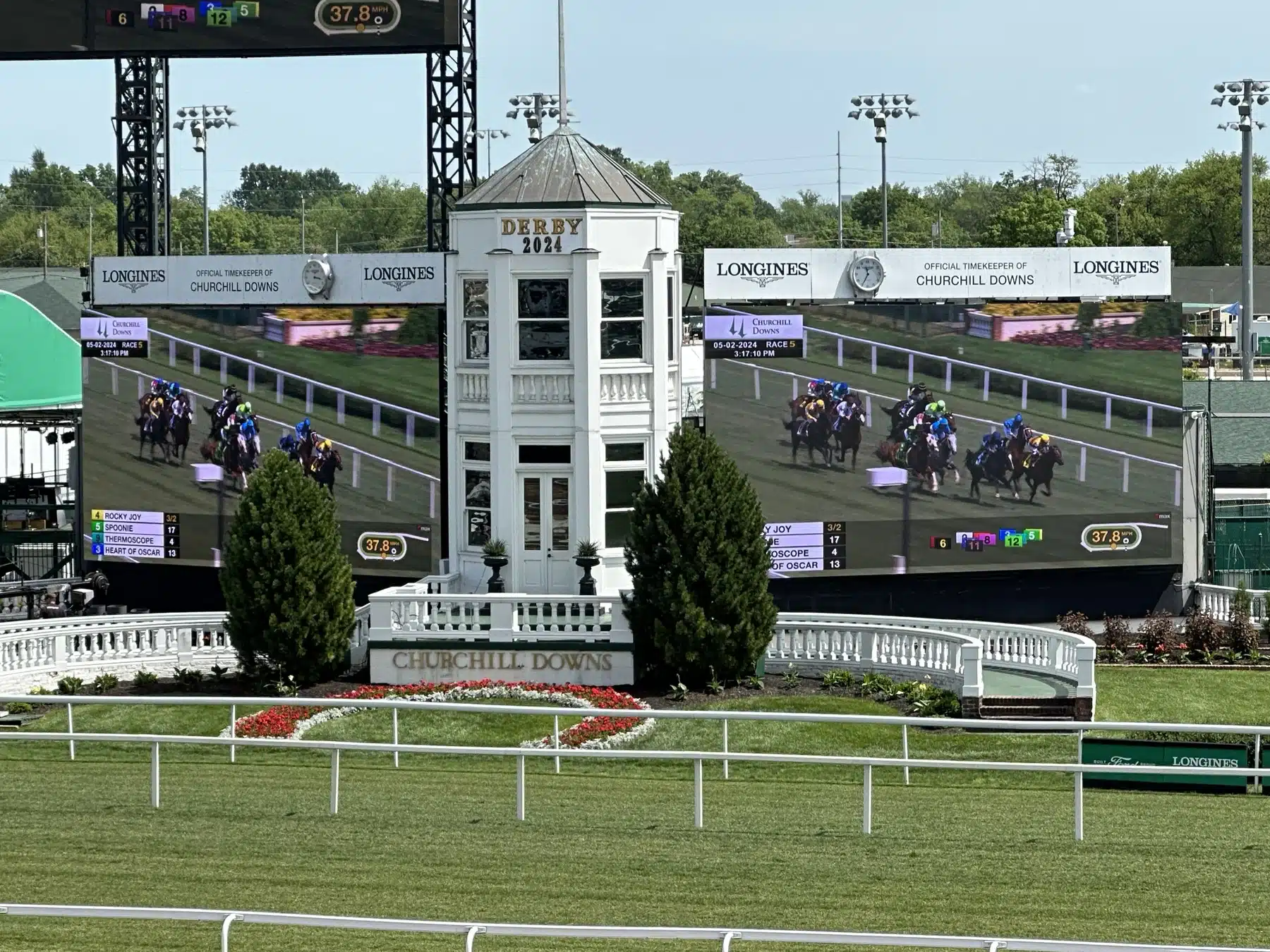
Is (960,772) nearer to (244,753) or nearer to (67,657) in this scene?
(244,753)

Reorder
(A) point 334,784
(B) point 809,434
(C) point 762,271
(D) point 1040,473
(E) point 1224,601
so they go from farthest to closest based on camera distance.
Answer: (D) point 1040,473 < (B) point 809,434 < (E) point 1224,601 < (C) point 762,271 < (A) point 334,784

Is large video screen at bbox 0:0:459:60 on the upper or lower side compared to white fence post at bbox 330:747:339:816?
upper

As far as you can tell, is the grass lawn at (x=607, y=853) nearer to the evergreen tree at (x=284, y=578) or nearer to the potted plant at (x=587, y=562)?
the evergreen tree at (x=284, y=578)

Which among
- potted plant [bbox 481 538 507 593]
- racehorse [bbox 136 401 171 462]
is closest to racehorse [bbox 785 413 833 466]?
potted plant [bbox 481 538 507 593]

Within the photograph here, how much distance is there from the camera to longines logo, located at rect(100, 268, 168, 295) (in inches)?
1671

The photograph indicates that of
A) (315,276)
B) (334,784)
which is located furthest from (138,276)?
(334,784)

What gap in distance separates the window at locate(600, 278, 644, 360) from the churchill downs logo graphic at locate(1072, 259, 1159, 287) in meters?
11.9

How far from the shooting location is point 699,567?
29688 millimetres

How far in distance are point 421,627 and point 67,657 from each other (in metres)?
5.73

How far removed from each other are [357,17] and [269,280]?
18.3ft

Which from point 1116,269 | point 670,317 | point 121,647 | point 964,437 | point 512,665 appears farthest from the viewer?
point 964,437

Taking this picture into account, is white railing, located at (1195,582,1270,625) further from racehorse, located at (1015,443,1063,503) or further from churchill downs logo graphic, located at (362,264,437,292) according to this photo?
churchill downs logo graphic, located at (362,264,437,292)

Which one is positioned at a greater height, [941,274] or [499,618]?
[941,274]

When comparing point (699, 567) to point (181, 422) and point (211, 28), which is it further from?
point (211, 28)
